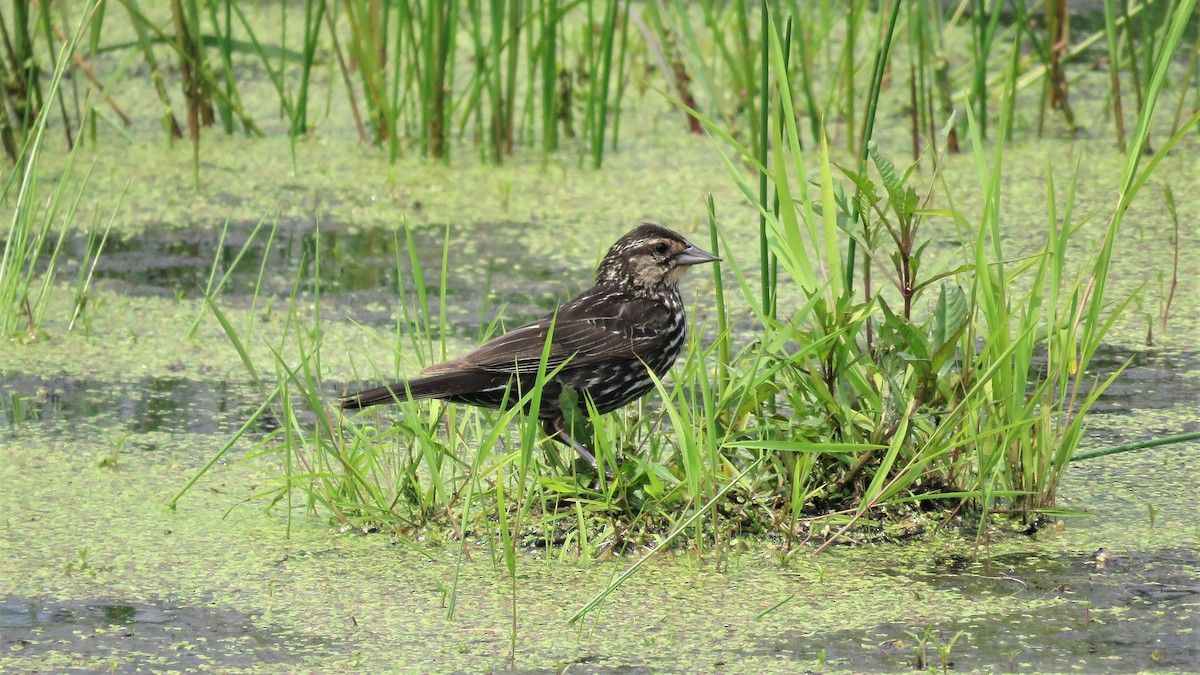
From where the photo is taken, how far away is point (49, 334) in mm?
5773

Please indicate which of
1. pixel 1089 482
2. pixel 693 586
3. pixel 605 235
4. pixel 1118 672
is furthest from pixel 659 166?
pixel 1118 672

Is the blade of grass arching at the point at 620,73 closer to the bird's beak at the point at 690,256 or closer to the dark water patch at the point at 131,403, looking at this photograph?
the bird's beak at the point at 690,256

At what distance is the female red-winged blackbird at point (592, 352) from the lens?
4.25 meters

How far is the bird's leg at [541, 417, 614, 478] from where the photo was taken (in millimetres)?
4192

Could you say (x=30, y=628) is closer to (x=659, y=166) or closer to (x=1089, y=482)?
(x=1089, y=482)

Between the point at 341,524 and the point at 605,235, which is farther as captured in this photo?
the point at 605,235

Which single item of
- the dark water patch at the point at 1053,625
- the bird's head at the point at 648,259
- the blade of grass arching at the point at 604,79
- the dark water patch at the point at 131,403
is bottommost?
the dark water patch at the point at 1053,625

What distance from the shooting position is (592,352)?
445 cm

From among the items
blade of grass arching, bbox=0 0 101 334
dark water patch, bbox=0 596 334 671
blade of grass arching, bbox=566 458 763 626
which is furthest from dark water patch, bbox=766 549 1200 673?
blade of grass arching, bbox=0 0 101 334

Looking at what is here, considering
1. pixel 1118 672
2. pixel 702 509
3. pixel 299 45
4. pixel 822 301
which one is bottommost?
pixel 1118 672

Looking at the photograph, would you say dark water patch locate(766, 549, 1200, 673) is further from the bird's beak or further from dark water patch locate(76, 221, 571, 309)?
dark water patch locate(76, 221, 571, 309)

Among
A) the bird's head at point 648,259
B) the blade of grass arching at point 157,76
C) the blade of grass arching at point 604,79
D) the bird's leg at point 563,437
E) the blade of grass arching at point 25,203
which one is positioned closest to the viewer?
the bird's leg at point 563,437

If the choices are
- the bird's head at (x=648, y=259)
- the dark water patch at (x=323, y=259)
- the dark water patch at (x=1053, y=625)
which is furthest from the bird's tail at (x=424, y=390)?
the dark water patch at (x=323, y=259)

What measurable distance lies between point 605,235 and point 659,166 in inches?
41.7
